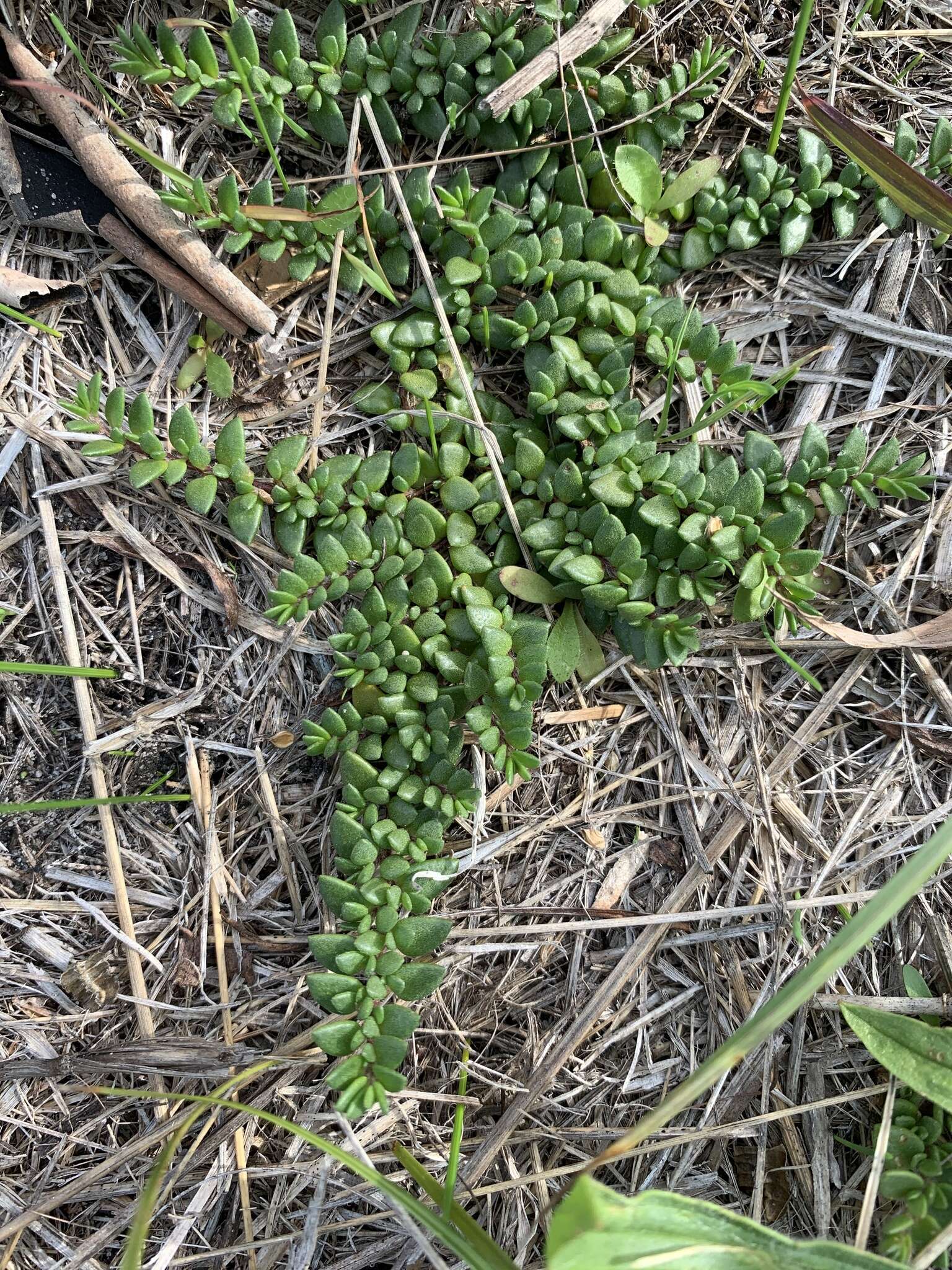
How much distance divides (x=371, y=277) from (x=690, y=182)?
2.54 feet

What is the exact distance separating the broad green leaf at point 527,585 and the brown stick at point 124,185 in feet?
2.96

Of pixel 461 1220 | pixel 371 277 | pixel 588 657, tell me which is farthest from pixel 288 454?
pixel 461 1220

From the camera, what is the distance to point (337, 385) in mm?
2215

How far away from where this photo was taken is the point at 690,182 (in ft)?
6.81

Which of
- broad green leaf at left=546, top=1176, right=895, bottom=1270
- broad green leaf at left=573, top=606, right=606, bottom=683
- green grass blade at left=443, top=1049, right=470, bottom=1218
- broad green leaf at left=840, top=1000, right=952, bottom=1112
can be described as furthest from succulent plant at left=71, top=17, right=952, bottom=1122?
broad green leaf at left=840, top=1000, right=952, bottom=1112

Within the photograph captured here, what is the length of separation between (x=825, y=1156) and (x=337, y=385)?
2120 millimetres

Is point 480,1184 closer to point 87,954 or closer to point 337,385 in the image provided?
point 87,954

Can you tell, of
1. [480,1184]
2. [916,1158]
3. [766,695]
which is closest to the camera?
[916,1158]

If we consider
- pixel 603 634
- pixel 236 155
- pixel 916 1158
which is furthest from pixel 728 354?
pixel 916 1158

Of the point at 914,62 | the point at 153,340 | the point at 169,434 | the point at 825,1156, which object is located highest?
the point at 914,62

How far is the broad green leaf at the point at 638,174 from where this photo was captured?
2.04 meters

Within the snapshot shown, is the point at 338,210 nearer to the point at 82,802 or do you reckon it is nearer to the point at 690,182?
the point at 690,182

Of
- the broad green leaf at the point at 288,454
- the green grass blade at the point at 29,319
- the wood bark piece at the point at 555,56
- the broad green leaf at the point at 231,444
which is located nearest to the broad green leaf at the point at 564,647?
the broad green leaf at the point at 288,454

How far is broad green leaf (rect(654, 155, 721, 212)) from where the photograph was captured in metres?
2.07
